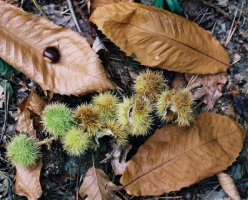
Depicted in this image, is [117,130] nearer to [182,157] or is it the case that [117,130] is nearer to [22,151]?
[182,157]

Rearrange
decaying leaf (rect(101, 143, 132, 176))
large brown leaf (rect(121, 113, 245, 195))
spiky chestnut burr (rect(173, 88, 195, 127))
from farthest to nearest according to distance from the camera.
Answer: decaying leaf (rect(101, 143, 132, 176))
large brown leaf (rect(121, 113, 245, 195))
spiky chestnut burr (rect(173, 88, 195, 127))

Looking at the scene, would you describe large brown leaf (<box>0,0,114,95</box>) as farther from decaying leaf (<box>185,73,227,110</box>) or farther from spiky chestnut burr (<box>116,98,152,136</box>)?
decaying leaf (<box>185,73,227,110</box>)

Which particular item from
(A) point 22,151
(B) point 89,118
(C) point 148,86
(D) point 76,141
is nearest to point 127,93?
(C) point 148,86

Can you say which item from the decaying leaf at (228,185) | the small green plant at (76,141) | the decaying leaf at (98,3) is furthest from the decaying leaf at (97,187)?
the decaying leaf at (98,3)

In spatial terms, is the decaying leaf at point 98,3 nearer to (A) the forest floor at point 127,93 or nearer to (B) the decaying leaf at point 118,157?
(A) the forest floor at point 127,93

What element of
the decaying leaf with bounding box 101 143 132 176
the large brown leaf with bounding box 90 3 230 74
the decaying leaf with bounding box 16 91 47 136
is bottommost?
the decaying leaf with bounding box 101 143 132 176

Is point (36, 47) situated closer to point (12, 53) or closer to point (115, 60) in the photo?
point (12, 53)

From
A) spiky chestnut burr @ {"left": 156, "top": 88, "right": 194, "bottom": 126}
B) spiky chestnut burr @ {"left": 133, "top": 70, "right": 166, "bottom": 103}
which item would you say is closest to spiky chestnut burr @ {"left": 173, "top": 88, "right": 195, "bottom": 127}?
spiky chestnut burr @ {"left": 156, "top": 88, "right": 194, "bottom": 126}
